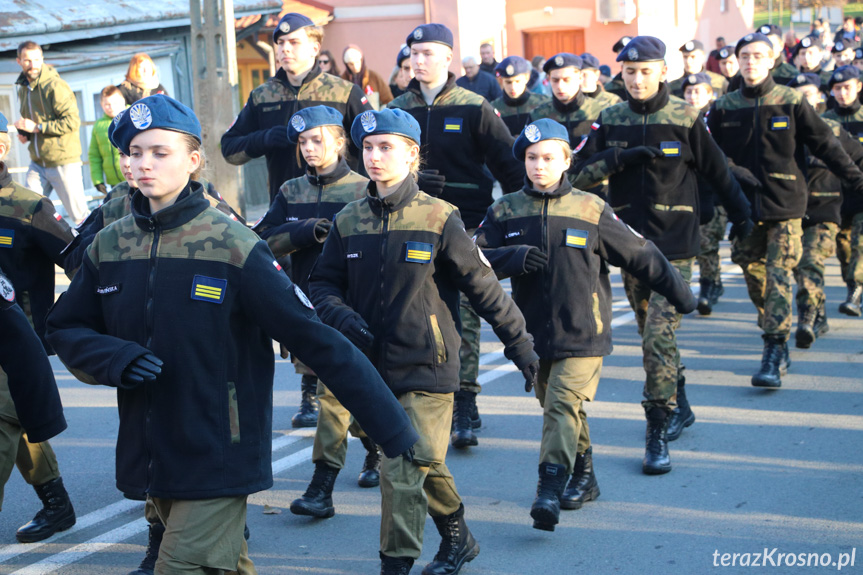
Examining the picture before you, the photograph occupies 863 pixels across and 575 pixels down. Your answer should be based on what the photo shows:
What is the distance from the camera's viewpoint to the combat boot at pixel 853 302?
10.5m

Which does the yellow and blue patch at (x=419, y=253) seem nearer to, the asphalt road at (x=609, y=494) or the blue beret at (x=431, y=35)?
the asphalt road at (x=609, y=494)

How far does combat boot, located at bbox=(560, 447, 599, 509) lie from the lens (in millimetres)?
5961

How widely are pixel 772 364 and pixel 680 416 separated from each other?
1320mm

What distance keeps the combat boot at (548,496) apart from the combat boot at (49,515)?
233cm

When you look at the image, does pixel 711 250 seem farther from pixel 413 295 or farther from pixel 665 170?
pixel 413 295

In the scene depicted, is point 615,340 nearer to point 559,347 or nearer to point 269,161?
point 269,161

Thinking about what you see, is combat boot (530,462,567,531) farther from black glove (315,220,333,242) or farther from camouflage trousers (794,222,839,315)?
camouflage trousers (794,222,839,315)

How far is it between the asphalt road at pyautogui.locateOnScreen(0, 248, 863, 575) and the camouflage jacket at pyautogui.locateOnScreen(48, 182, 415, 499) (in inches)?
67.1

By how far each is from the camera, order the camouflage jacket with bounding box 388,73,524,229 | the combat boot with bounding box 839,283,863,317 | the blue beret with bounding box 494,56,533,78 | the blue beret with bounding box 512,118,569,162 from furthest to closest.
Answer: the blue beret with bounding box 494,56,533,78
the combat boot with bounding box 839,283,863,317
the camouflage jacket with bounding box 388,73,524,229
the blue beret with bounding box 512,118,569,162

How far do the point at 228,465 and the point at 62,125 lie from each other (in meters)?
10.8

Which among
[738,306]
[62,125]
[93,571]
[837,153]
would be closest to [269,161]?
[93,571]

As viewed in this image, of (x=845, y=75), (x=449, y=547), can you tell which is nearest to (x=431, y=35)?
(x=449, y=547)

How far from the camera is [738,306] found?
36.8ft

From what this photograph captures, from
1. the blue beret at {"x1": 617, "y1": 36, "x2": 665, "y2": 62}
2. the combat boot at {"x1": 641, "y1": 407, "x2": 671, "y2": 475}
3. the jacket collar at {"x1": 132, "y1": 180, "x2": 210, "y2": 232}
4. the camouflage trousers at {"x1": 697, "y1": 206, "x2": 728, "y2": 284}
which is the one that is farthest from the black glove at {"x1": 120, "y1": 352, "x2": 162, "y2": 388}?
the camouflage trousers at {"x1": 697, "y1": 206, "x2": 728, "y2": 284}
